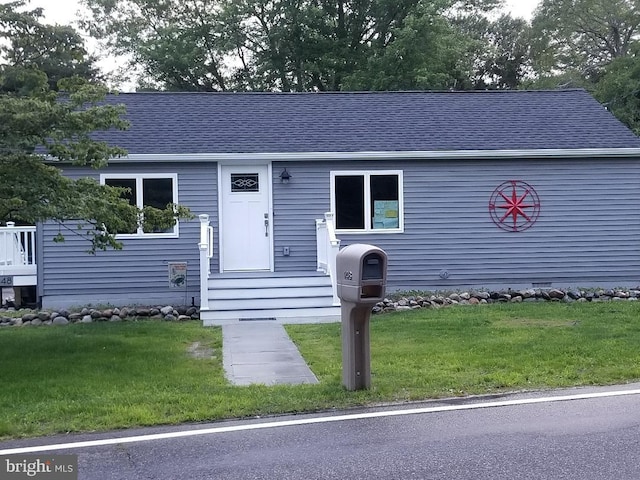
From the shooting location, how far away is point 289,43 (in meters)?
33.0

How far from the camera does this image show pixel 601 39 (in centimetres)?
3822

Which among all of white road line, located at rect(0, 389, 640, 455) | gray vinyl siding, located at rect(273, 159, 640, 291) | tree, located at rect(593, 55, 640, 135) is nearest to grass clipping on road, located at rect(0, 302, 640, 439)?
white road line, located at rect(0, 389, 640, 455)

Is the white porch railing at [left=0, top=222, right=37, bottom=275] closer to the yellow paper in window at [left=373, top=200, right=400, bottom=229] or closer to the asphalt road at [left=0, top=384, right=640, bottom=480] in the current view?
the yellow paper in window at [left=373, top=200, right=400, bottom=229]

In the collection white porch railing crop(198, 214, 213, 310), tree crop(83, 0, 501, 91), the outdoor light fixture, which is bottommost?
white porch railing crop(198, 214, 213, 310)

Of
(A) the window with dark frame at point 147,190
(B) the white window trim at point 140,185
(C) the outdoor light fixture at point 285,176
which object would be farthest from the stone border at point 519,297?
(A) the window with dark frame at point 147,190

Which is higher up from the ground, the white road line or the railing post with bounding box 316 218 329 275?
the railing post with bounding box 316 218 329 275

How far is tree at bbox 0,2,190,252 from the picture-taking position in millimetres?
8493

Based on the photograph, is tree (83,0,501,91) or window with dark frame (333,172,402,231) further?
tree (83,0,501,91)

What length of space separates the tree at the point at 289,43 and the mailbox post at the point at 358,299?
22827 mm

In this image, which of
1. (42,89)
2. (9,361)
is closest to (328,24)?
(42,89)

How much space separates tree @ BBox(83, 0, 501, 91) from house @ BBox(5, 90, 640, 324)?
13820 mm

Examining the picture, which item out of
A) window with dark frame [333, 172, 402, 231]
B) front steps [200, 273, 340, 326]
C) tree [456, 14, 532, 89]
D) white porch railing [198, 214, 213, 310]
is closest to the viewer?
front steps [200, 273, 340, 326]

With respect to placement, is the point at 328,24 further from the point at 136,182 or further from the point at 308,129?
the point at 136,182

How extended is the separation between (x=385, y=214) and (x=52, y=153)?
755 cm
